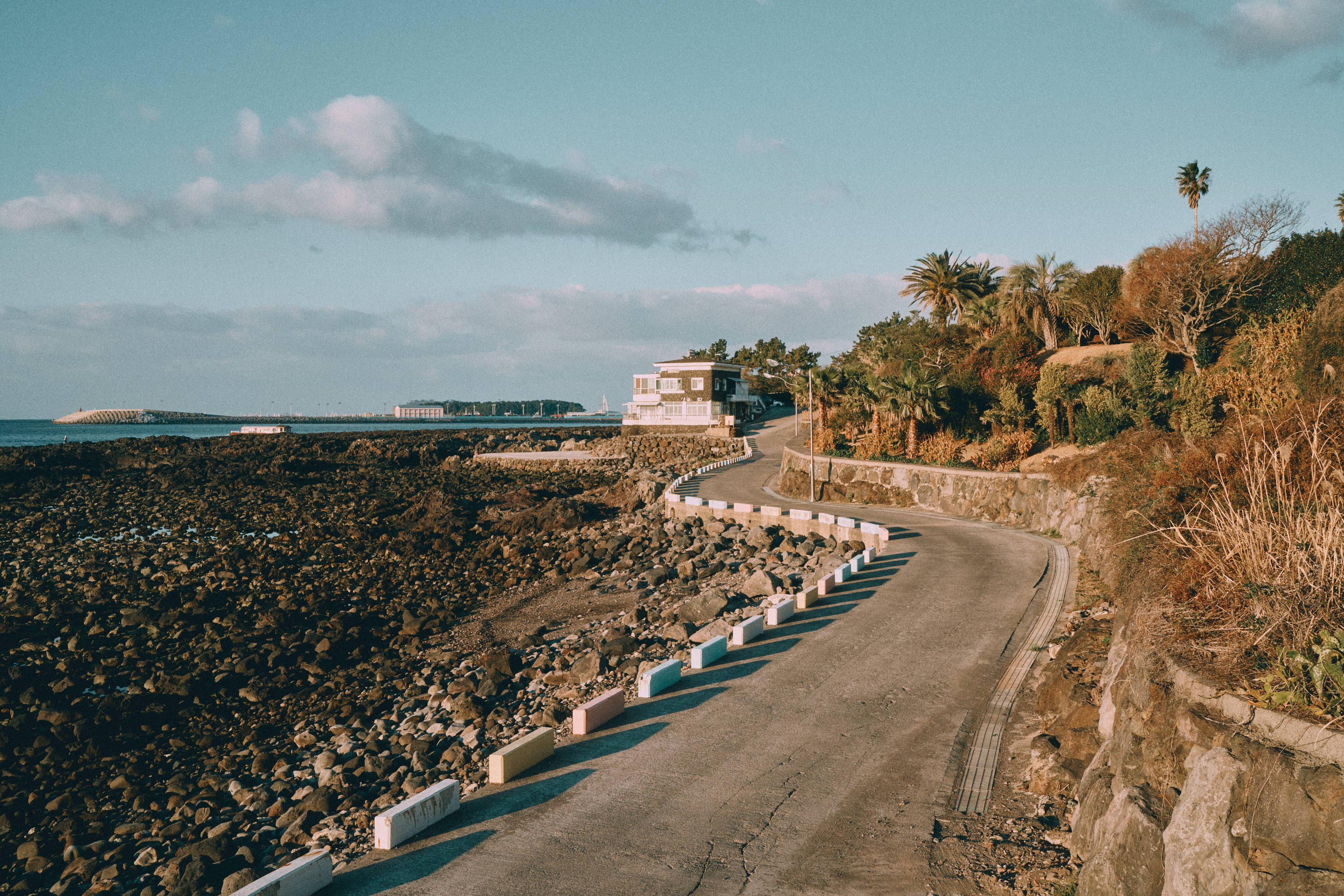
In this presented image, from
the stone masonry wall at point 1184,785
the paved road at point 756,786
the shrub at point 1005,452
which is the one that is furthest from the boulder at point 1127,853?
the shrub at point 1005,452

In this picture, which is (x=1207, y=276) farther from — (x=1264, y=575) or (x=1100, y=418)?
(x=1264, y=575)

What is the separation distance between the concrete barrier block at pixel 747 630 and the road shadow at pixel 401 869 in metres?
8.47

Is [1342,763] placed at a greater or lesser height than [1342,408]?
lesser

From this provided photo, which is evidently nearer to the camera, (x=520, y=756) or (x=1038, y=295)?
(x=520, y=756)

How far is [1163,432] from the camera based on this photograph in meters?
28.1

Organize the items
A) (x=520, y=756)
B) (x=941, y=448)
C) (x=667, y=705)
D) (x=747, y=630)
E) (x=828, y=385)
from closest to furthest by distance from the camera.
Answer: (x=520, y=756) < (x=667, y=705) < (x=747, y=630) < (x=941, y=448) < (x=828, y=385)

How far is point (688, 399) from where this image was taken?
274ft

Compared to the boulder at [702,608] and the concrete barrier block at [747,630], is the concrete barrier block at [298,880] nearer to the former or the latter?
the concrete barrier block at [747,630]

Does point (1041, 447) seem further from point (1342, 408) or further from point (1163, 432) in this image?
point (1342, 408)

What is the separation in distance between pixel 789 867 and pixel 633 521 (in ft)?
102

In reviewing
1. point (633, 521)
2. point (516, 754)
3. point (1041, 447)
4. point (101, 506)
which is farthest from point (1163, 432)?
point (101, 506)

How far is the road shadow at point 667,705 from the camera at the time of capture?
13.6 meters

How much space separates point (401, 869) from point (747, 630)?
9877mm

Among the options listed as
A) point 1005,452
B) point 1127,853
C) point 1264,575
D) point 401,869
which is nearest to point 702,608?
point 401,869
